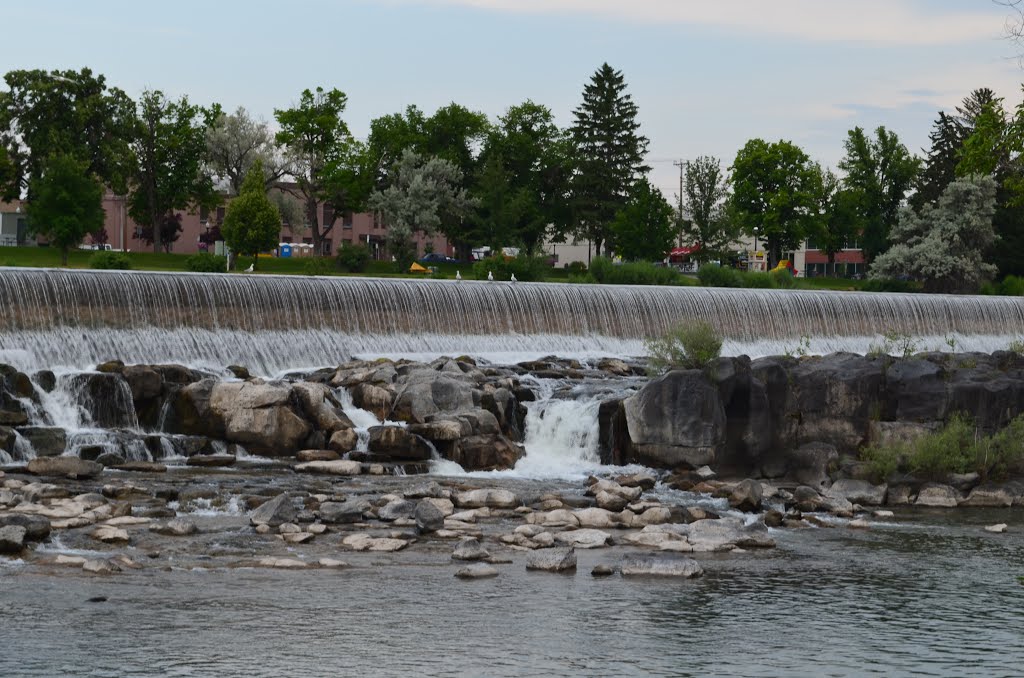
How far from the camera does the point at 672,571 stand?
17.9m

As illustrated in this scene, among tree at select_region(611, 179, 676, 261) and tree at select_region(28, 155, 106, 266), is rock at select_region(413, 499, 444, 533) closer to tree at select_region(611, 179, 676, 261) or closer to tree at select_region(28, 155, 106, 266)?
tree at select_region(28, 155, 106, 266)

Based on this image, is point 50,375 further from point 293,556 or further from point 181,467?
point 293,556

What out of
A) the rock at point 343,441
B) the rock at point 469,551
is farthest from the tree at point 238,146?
the rock at point 469,551

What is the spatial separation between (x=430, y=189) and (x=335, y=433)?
50603 millimetres

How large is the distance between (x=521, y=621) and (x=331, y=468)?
11.1 metres

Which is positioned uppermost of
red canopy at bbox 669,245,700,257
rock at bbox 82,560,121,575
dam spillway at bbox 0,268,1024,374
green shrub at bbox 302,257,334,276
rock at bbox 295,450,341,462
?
red canopy at bbox 669,245,700,257

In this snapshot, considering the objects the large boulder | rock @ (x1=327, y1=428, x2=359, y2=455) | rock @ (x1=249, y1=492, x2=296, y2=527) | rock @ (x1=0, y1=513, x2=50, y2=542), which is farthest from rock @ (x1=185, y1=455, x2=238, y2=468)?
the large boulder

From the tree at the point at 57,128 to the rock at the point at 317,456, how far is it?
156ft

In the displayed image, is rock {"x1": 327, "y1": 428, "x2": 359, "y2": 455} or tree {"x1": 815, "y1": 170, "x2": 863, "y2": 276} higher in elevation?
tree {"x1": 815, "y1": 170, "x2": 863, "y2": 276}

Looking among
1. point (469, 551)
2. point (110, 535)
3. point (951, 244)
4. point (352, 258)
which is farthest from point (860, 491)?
point (951, 244)

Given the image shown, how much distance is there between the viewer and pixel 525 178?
8494 cm

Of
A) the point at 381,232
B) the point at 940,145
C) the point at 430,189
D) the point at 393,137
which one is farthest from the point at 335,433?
the point at 381,232

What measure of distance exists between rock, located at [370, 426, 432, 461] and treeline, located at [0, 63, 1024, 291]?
3890 centimetres

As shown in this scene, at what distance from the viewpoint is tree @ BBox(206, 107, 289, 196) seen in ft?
262
